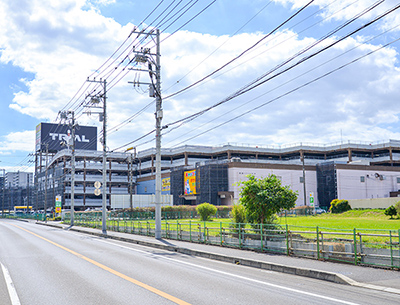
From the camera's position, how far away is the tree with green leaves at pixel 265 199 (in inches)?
768

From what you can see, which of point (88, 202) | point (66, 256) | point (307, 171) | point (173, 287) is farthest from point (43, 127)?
point (173, 287)

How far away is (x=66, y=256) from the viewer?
16.7 meters

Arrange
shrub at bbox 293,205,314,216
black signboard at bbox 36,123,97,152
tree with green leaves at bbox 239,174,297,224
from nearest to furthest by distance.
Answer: tree with green leaves at bbox 239,174,297,224
shrub at bbox 293,205,314,216
black signboard at bbox 36,123,97,152

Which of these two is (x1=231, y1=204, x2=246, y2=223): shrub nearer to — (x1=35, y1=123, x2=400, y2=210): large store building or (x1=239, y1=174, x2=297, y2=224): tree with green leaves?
(x1=239, y1=174, x2=297, y2=224): tree with green leaves

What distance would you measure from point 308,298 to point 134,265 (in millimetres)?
7005

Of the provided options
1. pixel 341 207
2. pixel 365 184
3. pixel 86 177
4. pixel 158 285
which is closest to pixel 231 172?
pixel 341 207

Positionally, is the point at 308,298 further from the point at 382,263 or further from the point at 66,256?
the point at 66,256

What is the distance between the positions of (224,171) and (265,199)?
60.5 m

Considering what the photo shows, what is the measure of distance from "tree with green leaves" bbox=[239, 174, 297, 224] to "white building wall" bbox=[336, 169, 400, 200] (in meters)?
67.2

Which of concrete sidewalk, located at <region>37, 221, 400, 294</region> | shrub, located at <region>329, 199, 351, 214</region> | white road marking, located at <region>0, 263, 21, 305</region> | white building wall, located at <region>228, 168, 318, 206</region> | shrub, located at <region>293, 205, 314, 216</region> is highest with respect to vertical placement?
white building wall, located at <region>228, 168, 318, 206</region>

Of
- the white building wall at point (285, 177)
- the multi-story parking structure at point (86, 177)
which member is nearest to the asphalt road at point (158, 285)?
the white building wall at point (285, 177)

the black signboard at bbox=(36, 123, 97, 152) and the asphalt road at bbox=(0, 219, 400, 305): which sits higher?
the black signboard at bbox=(36, 123, 97, 152)

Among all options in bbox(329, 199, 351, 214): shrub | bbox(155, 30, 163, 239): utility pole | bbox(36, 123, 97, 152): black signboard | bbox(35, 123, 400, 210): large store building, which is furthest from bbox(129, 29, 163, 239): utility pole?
bbox(36, 123, 97, 152): black signboard

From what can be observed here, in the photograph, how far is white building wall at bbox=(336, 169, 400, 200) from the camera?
82.6 metres
